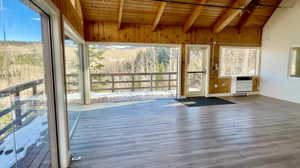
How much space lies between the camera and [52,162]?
213 centimetres

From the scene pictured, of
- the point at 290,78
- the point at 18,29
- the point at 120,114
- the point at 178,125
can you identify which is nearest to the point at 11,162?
the point at 18,29

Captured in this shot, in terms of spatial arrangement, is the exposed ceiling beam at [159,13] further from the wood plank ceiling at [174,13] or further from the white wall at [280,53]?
the white wall at [280,53]

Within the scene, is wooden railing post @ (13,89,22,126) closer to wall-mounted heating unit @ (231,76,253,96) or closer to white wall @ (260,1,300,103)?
wall-mounted heating unit @ (231,76,253,96)

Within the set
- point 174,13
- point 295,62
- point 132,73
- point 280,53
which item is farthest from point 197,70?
point 295,62

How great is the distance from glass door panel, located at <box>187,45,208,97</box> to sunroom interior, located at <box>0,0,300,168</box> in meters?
0.04

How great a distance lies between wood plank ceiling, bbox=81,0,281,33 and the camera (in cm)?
494

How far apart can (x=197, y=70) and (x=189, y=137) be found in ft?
13.1

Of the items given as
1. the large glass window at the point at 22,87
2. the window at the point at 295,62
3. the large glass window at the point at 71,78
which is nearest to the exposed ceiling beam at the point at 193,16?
the window at the point at 295,62

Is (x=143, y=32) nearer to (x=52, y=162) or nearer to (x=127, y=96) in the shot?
(x=127, y=96)

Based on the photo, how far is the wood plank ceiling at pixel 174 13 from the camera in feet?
16.2

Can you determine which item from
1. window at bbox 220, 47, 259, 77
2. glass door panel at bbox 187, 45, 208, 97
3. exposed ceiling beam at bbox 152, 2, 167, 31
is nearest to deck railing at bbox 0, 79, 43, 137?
exposed ceiling beam at bbox 152, 2, 167, 31

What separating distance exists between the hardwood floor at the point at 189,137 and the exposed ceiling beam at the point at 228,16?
9.18ft

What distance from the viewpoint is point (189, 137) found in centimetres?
312

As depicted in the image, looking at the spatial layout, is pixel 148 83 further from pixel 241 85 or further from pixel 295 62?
pixel 295 62
